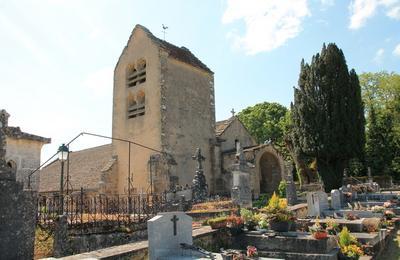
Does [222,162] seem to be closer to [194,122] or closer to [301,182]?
[194,122]

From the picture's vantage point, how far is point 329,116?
2417 cm

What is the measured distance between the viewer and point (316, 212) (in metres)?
13.6

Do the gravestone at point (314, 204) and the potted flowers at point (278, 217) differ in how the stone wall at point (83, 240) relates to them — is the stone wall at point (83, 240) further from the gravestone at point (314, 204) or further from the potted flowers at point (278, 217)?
the gravestone at point (314, 204)

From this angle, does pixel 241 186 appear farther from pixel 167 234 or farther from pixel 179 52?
pixel 179 52

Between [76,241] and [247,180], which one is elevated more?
[247,180]

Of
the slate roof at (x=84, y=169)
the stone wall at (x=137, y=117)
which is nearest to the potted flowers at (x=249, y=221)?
the stone wall at (x=137, y=117)

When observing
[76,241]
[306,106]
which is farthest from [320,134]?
[76,241]

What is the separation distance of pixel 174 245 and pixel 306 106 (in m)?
20.6

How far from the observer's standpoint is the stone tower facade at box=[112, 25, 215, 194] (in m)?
23.7

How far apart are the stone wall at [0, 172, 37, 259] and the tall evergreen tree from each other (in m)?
21.5

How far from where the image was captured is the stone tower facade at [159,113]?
2367 cm

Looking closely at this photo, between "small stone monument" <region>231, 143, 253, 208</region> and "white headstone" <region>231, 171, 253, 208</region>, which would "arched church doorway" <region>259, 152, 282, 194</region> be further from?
"white headstone" <region>231, 171, 253, 208</region>

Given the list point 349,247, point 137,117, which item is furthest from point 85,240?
point 137,117

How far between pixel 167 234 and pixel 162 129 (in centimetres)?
1734
